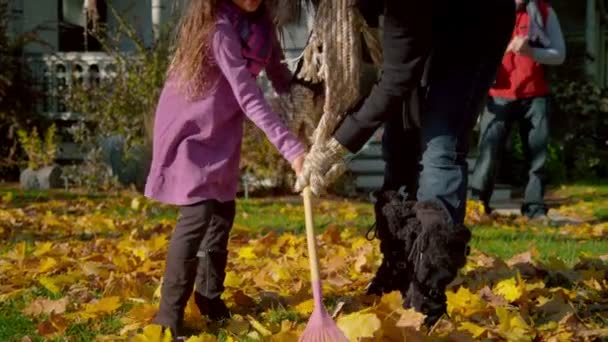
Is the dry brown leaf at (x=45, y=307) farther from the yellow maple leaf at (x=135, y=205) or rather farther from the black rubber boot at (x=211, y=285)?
the yellow maple leaf at (x=135, y=205)

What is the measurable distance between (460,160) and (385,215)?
0.35m

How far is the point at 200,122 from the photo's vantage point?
3006 mm

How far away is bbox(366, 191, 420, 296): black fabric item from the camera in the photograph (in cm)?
302

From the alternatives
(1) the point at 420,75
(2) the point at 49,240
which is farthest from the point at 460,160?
(2) the point at 49,240

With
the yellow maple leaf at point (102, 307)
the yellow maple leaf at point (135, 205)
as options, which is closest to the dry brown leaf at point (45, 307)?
the yellow maple leaf at point (102, 307)

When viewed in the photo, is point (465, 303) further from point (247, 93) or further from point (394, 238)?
point (247, 93)

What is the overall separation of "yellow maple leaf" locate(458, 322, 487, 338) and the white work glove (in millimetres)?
625

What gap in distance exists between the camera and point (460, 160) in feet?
9.63

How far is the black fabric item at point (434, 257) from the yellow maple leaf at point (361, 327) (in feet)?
1.22

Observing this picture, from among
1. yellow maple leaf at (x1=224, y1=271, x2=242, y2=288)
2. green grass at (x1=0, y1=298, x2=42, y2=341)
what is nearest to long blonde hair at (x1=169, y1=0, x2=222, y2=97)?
green grass at (x1=0, y1=298, x2=42, y2=341)

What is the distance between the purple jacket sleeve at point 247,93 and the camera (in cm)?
286

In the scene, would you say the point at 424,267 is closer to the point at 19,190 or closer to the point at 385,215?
the point at 385,215

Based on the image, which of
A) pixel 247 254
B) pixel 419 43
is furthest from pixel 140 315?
pixel 247 254

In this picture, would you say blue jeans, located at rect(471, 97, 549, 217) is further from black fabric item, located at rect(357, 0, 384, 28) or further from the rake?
the rake
